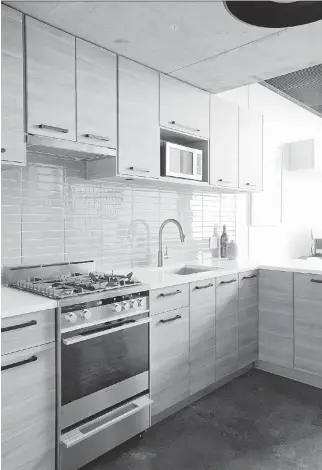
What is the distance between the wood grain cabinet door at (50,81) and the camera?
2.02m

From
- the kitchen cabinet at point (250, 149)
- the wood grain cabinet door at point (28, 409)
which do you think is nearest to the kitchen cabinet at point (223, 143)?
the kitchen cabinet at point (250, 149)

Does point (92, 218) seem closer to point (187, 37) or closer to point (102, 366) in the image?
point (102, 366)

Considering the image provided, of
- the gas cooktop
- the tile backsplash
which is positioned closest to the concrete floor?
the gas cooktop

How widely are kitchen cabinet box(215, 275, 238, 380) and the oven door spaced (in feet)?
2.59

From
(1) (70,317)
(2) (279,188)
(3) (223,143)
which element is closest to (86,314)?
(1) (70,317)

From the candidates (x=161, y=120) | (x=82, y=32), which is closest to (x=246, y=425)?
(x=161, y=120)

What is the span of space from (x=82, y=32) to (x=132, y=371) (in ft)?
6.46

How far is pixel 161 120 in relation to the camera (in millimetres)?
2771

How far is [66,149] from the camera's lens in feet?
7.29

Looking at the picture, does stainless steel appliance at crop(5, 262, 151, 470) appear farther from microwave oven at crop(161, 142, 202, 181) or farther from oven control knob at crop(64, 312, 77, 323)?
microwave oven at crop(161, 142, 202, 181)

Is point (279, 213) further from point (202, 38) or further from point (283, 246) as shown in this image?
point (202, 38)

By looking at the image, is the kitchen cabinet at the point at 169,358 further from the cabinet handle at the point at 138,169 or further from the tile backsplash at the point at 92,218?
the cabinet handle at the point at 138,169

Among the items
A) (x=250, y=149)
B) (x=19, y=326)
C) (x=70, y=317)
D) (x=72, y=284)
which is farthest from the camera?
(x=250, y=149)

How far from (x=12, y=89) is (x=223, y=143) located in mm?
1892
